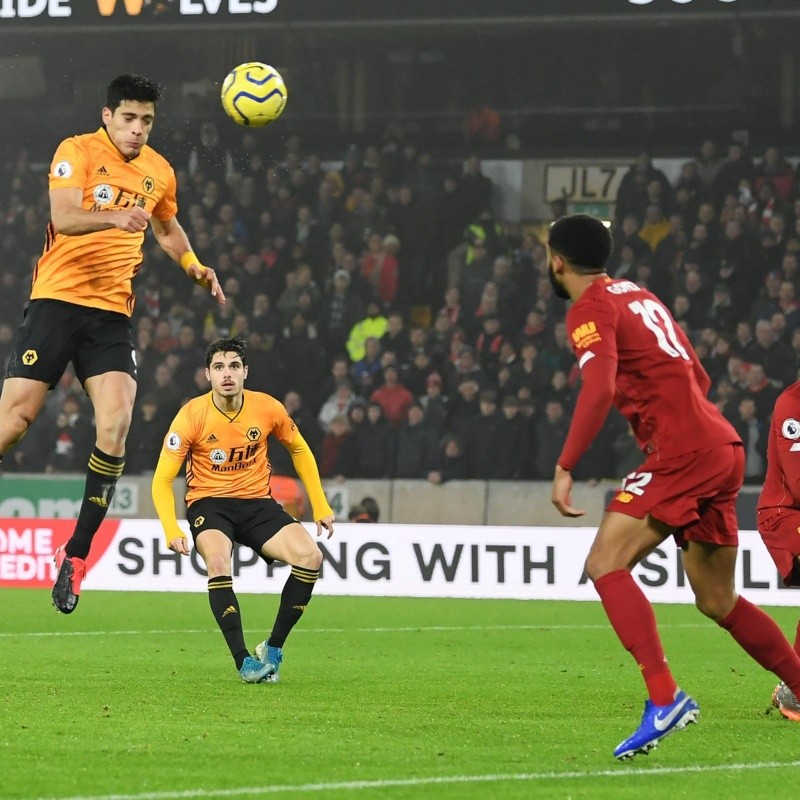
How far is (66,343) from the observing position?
7.49m

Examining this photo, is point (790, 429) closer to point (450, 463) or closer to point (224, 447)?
point (224, 447)

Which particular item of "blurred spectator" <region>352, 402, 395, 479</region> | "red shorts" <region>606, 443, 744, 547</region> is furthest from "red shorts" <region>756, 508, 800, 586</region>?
"blurred spectator" <region>352, 402, 395, 479</region>

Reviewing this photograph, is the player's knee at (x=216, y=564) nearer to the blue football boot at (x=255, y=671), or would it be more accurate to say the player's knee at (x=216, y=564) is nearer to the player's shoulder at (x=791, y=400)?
the blue football boot at (x=255, y=671)

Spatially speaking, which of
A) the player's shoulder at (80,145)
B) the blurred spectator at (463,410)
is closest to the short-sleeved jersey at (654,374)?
the player's shoulder at (80,145)

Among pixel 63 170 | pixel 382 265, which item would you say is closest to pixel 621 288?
pixel 63 170

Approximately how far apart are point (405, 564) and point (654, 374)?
29.3 feet

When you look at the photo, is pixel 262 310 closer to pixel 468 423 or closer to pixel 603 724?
pixel 468 423

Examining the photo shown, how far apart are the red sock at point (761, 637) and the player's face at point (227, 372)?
3446 millimetres

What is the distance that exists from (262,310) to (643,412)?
13091 millimetres

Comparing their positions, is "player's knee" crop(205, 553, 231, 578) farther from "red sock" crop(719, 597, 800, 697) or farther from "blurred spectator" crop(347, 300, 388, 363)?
"blurred spectator" crop(347, 300, 388, 363)

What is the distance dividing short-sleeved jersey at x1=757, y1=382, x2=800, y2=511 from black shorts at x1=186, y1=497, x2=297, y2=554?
2513mm

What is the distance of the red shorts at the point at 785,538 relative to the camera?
728cm

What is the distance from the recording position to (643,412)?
5730 millimetres

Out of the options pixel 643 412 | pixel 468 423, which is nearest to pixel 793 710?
pixel 643 412
